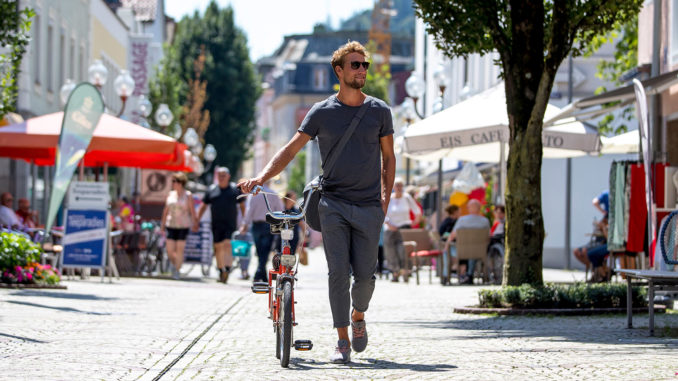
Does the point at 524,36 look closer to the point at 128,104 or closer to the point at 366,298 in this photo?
the point at 366,298

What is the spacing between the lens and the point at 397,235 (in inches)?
897

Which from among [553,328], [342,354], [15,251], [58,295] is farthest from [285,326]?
[15,251]

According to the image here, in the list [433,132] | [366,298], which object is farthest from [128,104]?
[366,298]

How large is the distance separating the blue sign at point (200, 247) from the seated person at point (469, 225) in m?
5.17

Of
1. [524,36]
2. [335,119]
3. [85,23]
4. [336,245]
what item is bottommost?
[336,245]

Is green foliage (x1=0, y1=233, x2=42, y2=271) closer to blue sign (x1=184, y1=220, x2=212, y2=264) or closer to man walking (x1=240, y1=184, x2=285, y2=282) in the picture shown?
man walking (x1=240, y1=184, x2=285, y2=282)

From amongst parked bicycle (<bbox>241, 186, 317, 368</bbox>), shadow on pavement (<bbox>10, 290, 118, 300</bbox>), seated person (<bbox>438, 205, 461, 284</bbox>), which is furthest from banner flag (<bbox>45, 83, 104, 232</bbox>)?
parked bicycle (<bbox>241, 186, 317, 368</bbox>)

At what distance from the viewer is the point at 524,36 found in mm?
13148

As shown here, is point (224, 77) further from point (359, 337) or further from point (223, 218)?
point (359, 337)

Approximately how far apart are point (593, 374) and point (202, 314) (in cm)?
627

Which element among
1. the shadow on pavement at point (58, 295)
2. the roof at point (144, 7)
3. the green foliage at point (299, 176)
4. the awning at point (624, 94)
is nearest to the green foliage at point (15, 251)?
the shadow on pavement at point (58, 295)

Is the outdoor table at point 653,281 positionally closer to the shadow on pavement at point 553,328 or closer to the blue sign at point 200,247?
the shadow on pavement at point 553,328

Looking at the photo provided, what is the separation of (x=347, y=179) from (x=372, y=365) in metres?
1.15

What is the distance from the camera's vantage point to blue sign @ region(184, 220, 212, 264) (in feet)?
80.4
